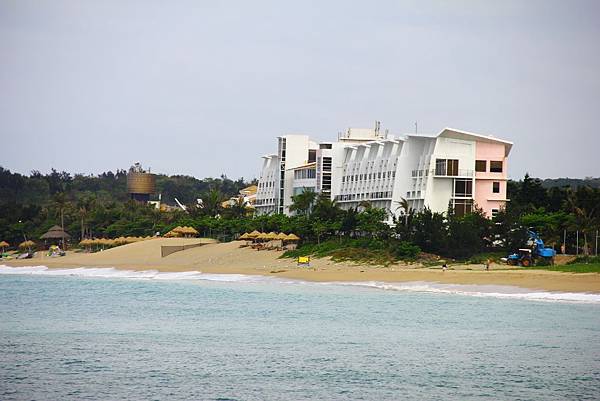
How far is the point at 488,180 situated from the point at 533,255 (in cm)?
1810

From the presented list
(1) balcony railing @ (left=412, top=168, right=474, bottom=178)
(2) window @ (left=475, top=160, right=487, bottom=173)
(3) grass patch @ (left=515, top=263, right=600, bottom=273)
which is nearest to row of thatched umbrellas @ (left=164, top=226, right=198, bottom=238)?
(1) balcony railing @ (left=412, top=168, right=474, bottom=178)

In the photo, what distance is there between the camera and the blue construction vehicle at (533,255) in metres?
59.4

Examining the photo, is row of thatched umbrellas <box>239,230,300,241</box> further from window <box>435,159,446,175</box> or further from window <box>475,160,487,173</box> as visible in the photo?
window <box>475,160,487,173</box>

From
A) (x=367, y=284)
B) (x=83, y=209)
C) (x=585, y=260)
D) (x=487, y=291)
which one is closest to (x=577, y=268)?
(x=585, y=260)

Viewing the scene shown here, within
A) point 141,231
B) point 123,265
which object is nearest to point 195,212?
point 141,231

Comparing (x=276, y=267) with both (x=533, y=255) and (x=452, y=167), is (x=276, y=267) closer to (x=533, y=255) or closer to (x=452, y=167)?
(x=452, y=167)

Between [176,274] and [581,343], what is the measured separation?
47402mm

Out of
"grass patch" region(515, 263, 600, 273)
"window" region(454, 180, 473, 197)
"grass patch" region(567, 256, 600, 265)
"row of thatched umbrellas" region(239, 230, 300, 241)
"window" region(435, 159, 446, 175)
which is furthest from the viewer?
"row of thatched umbrellas" region(239, 230, 300, 241)

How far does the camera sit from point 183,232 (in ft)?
312

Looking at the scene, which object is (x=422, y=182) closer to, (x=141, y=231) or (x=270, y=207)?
(x=270, y=207)

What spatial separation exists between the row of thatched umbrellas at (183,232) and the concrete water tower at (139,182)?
6844 centimetres

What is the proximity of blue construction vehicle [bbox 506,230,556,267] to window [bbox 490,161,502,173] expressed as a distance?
16579 mm

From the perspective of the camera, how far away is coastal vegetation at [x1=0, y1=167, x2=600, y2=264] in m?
64.5

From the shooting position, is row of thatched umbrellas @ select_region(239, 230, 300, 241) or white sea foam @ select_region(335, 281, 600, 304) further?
row of thatched umbrellas @ select_region(239, 230, 300, 241)
